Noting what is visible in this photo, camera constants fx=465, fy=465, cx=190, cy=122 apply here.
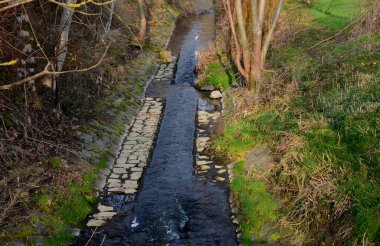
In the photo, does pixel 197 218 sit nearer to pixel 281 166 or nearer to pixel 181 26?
pixel 281 166

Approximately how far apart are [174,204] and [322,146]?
3.35 m

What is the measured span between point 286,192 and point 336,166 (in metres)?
1.21

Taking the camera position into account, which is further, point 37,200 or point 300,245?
point 37,200

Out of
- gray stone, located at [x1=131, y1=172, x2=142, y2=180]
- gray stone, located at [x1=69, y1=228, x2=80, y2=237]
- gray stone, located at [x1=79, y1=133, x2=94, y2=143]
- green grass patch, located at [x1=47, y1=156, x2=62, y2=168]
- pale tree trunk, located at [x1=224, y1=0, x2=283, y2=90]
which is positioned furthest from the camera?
pale tree trunk, located at [x1=224, y1=0, x2=283, y2=90]

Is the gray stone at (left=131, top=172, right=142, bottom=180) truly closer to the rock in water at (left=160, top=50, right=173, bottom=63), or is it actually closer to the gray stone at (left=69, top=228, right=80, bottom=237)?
the gray stone at (left=69, top=228, right=80, bottom=237)

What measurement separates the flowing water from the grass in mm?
591

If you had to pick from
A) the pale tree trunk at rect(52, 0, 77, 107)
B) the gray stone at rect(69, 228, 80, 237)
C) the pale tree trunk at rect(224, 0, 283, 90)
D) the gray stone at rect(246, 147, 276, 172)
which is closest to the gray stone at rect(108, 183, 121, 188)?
the gray stone at rect(69, 228, 80, 237)

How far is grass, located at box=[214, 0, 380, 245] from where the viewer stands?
7660 mm

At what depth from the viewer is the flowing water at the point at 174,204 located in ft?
29.2

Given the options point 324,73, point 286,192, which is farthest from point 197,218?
point 324,73

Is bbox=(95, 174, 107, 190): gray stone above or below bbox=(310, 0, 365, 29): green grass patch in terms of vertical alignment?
below

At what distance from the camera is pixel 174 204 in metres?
10.1

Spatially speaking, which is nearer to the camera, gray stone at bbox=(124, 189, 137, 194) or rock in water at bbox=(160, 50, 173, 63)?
gray stone at bbox=(124, 189, 137, 194)

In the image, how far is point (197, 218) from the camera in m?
9.56
